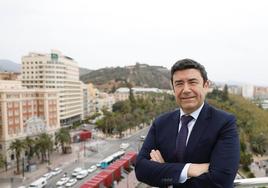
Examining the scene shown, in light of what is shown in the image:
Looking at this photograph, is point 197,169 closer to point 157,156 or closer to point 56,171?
point 157,156

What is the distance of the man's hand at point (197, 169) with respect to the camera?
1217 millimetres

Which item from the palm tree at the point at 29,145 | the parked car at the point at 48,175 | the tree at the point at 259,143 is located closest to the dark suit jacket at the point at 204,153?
the parked car at the point at 48,175

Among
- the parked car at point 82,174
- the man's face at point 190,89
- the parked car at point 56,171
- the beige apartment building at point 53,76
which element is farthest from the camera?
the beige apartment building at point 53,76

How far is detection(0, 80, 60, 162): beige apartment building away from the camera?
1523cm

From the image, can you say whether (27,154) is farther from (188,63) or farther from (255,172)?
(188,63)

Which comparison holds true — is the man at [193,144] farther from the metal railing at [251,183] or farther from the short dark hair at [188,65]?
the metal railing at [251,183]

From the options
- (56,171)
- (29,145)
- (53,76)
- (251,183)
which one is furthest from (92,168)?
(251,183)

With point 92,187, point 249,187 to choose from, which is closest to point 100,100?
point 92,187

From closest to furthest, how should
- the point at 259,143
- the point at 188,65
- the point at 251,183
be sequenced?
1. the point at 188,65
2. the point at 251,183
3. the point at 259,143

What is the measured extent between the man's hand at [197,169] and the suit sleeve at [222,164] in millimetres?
19

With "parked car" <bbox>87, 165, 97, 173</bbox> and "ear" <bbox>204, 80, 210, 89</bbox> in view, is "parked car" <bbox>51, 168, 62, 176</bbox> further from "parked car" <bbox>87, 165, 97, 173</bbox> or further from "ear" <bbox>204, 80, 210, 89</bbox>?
"ear" <bbox>204, 80, 210, 89</bbox>

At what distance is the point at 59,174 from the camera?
14039 millimetres

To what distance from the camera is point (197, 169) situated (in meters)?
1.22

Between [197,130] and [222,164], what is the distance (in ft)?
0.60
